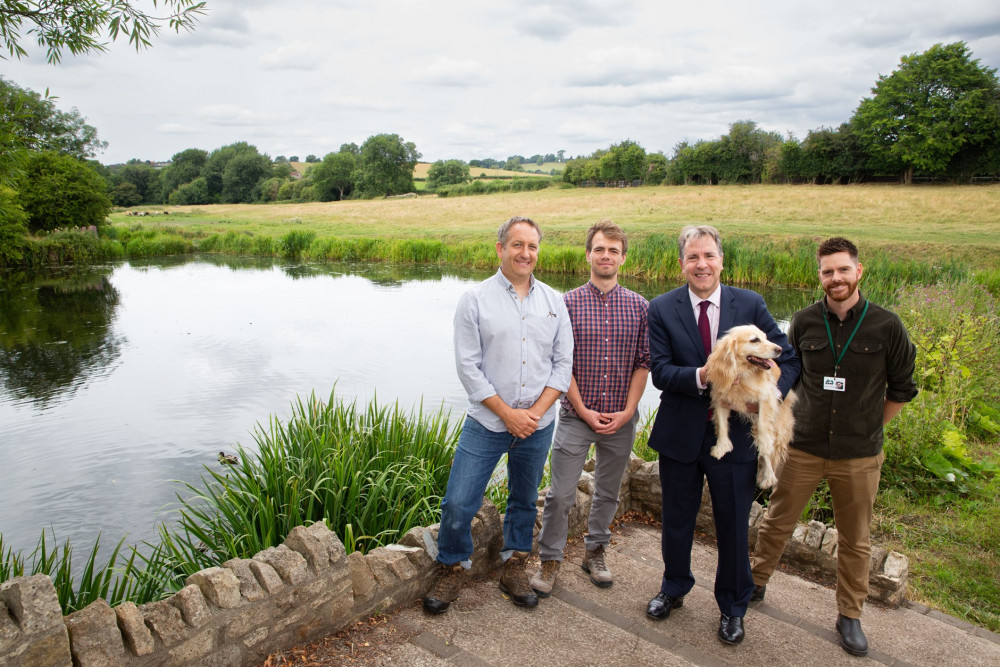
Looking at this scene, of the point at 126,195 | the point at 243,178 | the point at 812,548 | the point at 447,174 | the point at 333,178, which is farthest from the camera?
the point at 243,178

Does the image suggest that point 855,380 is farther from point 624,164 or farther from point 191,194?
point 191,194

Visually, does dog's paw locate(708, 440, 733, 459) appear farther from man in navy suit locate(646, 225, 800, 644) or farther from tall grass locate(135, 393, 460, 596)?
tall grass locate(135, 393, 460, 596)

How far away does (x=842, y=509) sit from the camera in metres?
3.06

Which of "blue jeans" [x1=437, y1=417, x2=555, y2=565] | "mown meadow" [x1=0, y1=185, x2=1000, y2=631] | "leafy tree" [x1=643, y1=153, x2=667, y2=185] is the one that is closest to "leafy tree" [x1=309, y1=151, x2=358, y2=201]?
"leafy tree" [x1=643, y1=153, x2=667, y2=185]

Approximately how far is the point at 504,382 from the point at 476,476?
0.48 metres

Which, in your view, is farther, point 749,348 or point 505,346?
point 505,346

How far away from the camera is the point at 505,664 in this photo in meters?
2.67

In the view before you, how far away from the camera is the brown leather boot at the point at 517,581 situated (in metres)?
3.10

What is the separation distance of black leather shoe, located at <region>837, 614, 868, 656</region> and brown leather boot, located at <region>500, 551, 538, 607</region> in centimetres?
141

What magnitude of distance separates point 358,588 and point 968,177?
178 feet

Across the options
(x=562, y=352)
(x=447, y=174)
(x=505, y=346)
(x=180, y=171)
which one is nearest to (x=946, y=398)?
(x=562, y=352)

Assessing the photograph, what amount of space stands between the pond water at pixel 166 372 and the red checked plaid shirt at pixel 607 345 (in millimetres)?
4691

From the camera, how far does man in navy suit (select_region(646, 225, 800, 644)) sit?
2926mm

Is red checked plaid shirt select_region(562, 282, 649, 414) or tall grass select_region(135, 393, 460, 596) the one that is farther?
tall grass select_region(135, 393, 460, 596)
